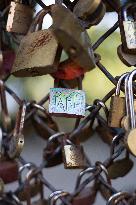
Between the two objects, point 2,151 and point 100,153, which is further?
point 100,153

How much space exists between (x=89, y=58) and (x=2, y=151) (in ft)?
1.56

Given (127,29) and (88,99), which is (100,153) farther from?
(127,29)

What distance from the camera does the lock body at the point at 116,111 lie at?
798 mm

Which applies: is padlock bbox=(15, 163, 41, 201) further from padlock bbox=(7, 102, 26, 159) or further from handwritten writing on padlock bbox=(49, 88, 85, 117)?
handwritten writing on padlock bbox=(49, 88, 85, 117)

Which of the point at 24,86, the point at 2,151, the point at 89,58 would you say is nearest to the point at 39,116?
the point at 2,151

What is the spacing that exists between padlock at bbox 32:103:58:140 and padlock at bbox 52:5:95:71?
408mm

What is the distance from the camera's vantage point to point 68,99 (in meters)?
0.80

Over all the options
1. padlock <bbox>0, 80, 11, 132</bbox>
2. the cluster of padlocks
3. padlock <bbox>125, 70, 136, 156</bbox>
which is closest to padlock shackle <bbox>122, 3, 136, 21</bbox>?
the cluster of padlocks

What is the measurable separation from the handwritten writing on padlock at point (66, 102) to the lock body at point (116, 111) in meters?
0.05

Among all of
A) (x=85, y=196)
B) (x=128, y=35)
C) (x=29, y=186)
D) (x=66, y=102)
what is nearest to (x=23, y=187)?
(x=29, y=186)

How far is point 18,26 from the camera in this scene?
869mm

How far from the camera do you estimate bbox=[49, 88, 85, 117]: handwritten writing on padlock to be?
80cm

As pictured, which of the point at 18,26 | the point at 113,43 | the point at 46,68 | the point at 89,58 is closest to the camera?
the point at 89,58

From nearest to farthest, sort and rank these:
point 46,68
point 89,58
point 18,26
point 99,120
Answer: point 89,58 < point 46,68 < point 18,26 < point 99,120
